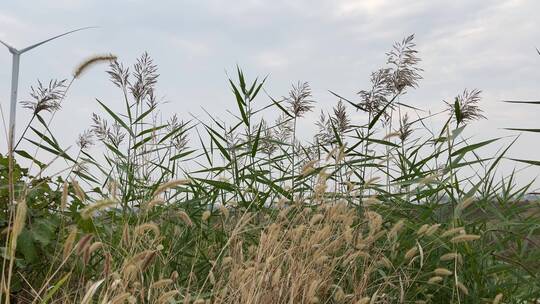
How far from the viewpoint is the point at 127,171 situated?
3.88 meters

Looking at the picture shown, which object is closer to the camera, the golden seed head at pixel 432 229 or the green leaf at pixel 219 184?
the golden seed head at pixel 432 229

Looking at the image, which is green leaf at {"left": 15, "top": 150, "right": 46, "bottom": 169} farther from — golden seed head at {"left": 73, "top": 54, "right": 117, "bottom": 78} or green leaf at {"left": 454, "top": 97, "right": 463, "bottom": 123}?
green leaf at {"left": 454, "top": 97, "right": 463, "bottom": 123}

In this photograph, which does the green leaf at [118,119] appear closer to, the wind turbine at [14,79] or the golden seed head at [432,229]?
the wind turbine at [14,79]

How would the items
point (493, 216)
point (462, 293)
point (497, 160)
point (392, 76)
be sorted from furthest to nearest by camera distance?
point (392, 76), point (493, 216), point (497, 160), point (462, 293)

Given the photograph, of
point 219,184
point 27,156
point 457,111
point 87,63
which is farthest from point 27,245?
point 457,111

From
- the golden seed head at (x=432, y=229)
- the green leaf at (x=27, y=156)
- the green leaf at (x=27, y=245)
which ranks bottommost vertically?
the green leaf at (x=27, y=245)

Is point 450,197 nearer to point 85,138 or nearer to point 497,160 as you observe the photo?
point 497,160

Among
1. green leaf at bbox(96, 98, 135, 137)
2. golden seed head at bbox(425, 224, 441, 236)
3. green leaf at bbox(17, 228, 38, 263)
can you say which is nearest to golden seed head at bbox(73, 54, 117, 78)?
green leaf at bbox(17, 228, 38, 263)

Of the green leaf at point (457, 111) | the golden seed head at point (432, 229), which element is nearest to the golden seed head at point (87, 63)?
the golden seed head at point (432, 229)

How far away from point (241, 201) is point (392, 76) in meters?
1.14

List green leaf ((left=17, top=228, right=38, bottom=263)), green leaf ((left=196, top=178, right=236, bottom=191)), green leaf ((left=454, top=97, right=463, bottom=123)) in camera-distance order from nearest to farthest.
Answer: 1. green leaf ((left=17, top=228, right=38, bottom=263))
2. green leaf ((left=454, top=97, right=463, bottom=123))
3. green leaf ((left=196, top=178, right=236, bottom=191))

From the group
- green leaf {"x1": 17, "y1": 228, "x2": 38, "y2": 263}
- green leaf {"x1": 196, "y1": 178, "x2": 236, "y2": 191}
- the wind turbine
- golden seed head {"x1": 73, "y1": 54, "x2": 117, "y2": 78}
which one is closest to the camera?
the wind turbine

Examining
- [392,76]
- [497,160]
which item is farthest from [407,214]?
[392,76]

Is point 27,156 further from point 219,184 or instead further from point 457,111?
point 457,111
